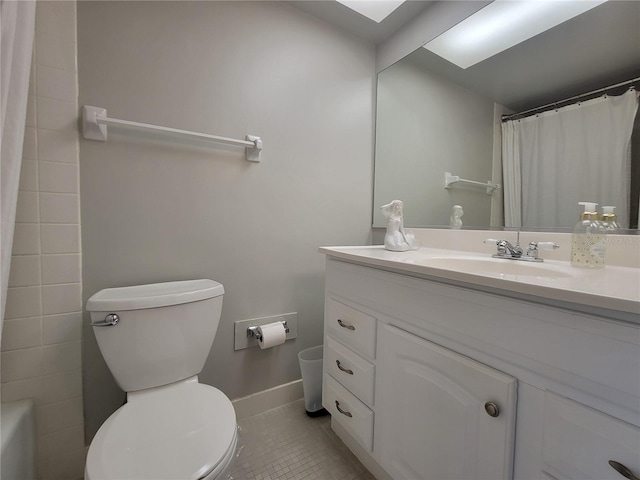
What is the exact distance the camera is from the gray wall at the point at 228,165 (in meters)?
1.00

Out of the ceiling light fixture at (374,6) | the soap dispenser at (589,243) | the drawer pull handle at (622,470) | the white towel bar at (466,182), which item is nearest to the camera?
the drawer pull handle at (622,470)

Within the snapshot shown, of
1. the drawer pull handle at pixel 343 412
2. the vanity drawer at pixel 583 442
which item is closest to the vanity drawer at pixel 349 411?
the drawer pull handle at pixel 343 412

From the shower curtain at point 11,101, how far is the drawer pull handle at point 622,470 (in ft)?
4.61

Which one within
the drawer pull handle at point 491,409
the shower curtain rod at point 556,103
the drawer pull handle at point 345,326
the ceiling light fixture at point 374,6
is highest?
the ceiling light fixture at point 374,6

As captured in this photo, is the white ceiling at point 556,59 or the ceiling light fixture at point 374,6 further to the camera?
the ceiling light fixture at point 374,6

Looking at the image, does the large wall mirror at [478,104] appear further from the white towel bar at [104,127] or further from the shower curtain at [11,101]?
the shower curtain at [11,101]

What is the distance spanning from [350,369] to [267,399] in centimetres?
62

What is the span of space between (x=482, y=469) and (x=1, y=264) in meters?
1.33

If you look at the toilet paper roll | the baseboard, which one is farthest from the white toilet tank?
the baseboard

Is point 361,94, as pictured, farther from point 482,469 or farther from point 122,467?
point 122,467

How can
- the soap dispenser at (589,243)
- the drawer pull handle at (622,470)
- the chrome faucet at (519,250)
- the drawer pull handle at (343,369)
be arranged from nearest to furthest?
the drawer pull handle at (622,470)
the soap dispenser at (589,243)
the chrome faucet at (519,250)
the drawer pull handle at (343,369)

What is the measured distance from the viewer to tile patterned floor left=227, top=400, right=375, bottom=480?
3.37ft

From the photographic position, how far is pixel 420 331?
30.4 inches

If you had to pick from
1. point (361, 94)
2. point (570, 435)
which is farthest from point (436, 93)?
point (570, 435)
